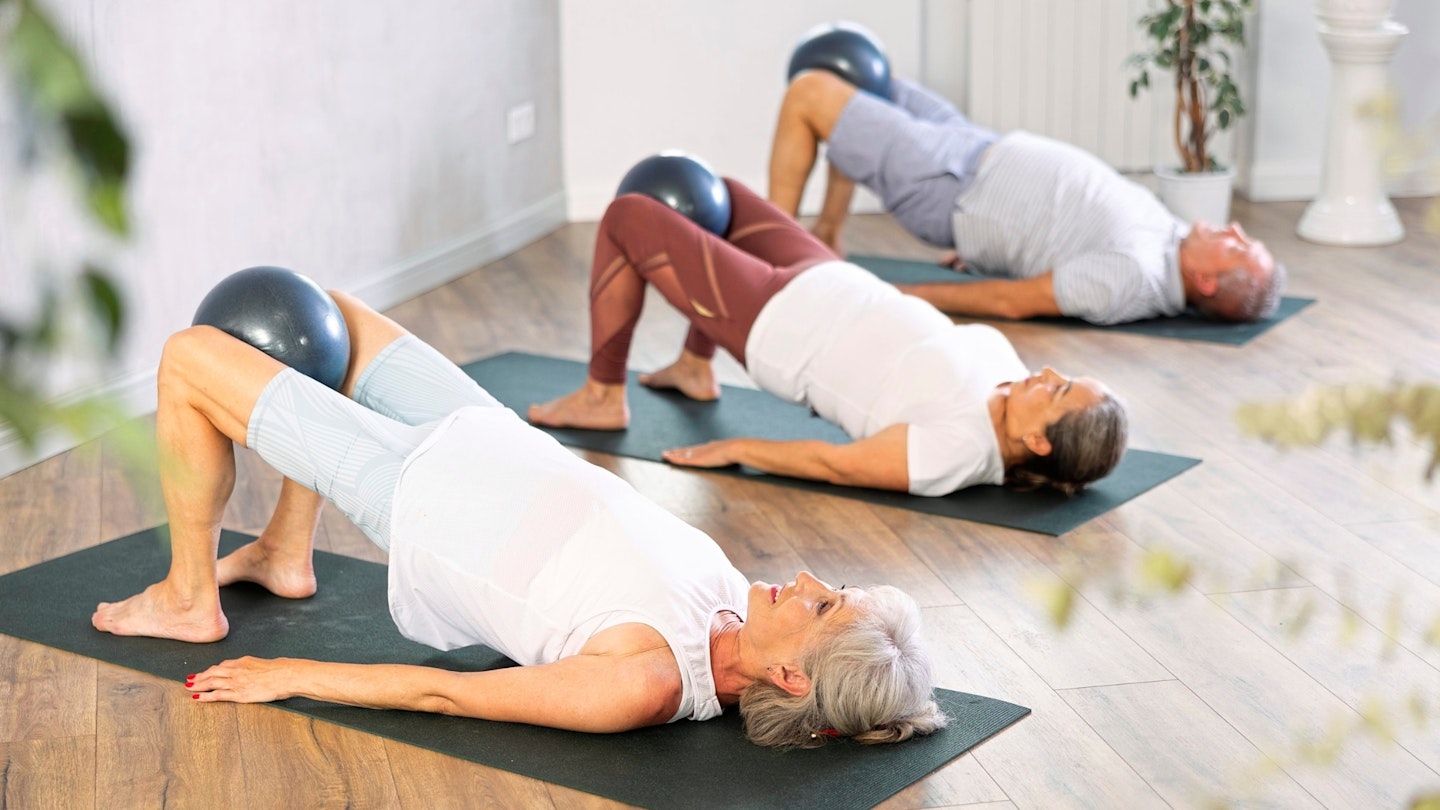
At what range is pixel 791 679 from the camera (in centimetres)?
197

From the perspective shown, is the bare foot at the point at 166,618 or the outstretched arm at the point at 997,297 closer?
the bare foot at the point at 166,618

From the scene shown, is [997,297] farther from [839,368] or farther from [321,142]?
[321,142]

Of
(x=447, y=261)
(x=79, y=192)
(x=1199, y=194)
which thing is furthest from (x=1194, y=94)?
(x=79, y=192)

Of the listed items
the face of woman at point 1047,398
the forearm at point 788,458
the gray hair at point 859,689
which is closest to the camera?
the gray hair at point 859,689

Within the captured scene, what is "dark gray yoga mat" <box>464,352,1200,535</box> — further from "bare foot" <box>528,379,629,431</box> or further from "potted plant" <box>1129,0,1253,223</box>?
"potted plant" <box>1129,0,1253,223</box>

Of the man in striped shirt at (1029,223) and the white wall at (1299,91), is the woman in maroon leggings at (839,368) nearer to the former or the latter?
the man in striped shirt at (1029,223)

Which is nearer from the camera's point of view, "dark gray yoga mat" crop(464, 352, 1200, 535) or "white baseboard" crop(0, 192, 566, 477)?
"dark gray yoga mat" crop(464, 352, 1200, 535)

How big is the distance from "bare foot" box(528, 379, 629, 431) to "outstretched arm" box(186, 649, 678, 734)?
1.49 metres

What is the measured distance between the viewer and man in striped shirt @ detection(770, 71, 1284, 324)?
418cm

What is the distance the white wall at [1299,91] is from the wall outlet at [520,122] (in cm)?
294

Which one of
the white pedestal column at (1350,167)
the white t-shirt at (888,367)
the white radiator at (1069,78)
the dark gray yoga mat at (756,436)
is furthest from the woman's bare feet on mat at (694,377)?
the white pedestal column at (1350,167)

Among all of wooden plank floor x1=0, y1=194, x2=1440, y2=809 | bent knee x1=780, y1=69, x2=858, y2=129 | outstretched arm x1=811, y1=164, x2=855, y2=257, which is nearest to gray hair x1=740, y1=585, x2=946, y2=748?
wooden plank floor x1=0, y1=194, x2=1440, y2=809

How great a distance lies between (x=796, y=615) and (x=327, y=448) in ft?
2.44

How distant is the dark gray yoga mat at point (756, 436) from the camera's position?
300cm
